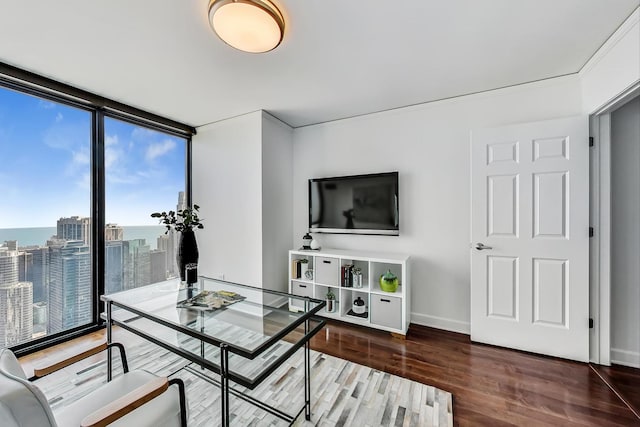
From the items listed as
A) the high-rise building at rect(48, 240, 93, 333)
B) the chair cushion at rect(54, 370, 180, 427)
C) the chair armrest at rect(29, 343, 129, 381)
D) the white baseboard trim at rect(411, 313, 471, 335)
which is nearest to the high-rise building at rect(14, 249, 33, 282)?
the high-rise building at rect(48, 240, 93, 333)

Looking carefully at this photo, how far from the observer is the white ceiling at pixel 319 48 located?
1559 millimetres

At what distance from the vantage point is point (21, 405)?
2.49 ft

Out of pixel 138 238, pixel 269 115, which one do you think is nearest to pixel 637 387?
pixel 269 115

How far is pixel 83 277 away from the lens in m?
2.68

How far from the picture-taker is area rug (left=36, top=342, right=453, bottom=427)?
5.23 feet

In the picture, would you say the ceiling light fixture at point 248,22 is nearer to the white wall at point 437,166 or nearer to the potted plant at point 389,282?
the white wall at point 437,166

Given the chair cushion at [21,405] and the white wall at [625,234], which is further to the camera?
the white wall at [625,234]

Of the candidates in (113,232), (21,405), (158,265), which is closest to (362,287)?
(21,405)

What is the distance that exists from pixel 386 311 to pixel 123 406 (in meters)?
2.24

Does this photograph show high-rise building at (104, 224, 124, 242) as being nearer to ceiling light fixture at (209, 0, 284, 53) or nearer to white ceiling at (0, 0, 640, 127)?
white ceiling at (0, 0, 640, 127)

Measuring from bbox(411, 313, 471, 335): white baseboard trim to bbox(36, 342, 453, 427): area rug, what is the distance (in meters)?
1.04

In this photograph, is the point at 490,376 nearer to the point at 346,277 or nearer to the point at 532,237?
the point at 532,237

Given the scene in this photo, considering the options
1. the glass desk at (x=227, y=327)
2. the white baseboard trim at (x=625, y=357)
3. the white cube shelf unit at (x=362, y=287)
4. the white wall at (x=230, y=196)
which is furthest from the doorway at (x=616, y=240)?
the white wall at (x=230, y=196)

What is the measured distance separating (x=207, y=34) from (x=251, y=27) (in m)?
0.45
